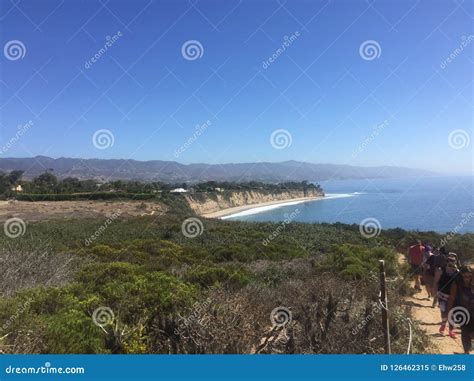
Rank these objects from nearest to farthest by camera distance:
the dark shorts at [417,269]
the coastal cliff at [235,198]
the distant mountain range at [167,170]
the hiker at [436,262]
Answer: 1. the hiker at [436,262]
2. the dark shorts at [417,269]
3. the coastal cliff at [235,198]
4. the distant mountain range at [167,170]

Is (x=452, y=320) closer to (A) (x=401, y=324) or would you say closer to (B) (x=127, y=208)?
(A) (x=401, y=324)


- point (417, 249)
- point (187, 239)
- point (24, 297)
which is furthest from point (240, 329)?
point (187, 239)

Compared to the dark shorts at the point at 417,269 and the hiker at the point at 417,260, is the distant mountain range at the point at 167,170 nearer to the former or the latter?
the dark shorts at the point at 417,269

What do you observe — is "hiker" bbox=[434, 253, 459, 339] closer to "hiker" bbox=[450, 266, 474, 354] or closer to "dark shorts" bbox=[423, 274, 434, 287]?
"hiker" bbox=[450, 266, 474, 354]

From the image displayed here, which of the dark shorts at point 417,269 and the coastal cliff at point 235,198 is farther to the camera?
the coastal cliff at point 235,198

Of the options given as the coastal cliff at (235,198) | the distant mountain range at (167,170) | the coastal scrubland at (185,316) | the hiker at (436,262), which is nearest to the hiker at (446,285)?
the coastal scrubland at (185,316)

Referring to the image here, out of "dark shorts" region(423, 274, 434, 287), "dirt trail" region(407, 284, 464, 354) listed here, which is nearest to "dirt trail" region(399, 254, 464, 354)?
"dirt trail" region(407, 284, 464, 354)

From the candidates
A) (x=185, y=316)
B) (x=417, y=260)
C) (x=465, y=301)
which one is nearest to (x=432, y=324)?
(x=465, y=301)
